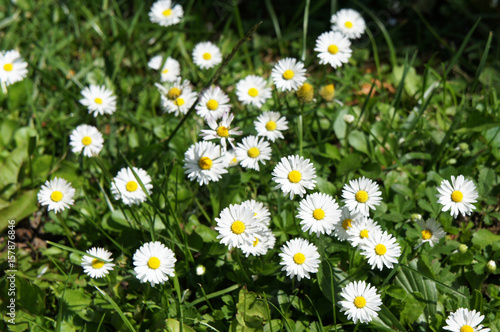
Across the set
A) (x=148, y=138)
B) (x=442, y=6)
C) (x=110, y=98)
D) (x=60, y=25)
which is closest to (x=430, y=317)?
→ (x=148, y=138)

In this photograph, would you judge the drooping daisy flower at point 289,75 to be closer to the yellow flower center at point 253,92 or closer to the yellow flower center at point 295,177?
the yellow flower center at point 253,92

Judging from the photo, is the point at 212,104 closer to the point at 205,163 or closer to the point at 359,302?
the point at 205,163

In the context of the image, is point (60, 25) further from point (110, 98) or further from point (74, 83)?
point (110, 98)

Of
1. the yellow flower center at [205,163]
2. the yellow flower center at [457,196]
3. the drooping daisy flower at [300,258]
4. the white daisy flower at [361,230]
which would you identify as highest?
the yellow flower center at [205,163]

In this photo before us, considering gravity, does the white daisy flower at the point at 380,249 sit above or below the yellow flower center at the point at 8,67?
below

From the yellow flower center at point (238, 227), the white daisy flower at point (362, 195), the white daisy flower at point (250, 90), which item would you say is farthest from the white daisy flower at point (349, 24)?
the yellow flower center at point (238, 227)

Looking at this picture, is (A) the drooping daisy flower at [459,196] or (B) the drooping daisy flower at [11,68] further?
(B) the drooping daisy flower at [11,68]
